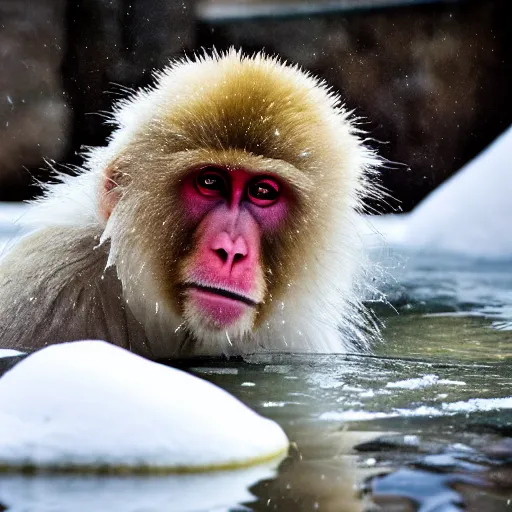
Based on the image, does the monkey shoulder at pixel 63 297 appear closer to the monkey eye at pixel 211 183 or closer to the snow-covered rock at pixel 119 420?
the monkey eye at pixel 211 183

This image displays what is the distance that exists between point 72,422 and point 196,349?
1.72m

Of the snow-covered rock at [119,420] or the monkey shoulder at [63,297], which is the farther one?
the monkey shoulder at [63,297]

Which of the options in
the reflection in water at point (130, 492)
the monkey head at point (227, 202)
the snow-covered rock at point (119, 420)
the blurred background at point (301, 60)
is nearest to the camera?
the reflection in water at point (130, 492)

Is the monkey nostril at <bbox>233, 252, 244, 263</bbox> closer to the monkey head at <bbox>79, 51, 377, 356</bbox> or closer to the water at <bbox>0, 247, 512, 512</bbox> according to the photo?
the monkey head at <bbox>79, 51, 377, 356</bbox>

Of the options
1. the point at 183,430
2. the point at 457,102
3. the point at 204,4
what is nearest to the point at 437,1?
the point at 457,102

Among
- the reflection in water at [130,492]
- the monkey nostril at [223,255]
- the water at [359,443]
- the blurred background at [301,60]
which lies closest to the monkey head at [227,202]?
the monkey nostril at [223,255]

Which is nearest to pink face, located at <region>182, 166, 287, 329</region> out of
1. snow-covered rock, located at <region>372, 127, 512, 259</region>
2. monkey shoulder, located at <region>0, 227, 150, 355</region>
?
monkey shoulder, located at <region>0, 227, 150, 355</region>

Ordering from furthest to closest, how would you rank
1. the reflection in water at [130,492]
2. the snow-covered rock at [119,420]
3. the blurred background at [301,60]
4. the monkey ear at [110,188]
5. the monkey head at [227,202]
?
the blurred background at [301,60]
the monkey ear at [110,188]
the monkey head at [227,202]
the snow-covered rock at [119,420]
the reflection in water at [130,492]

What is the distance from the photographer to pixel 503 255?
9.66 meters

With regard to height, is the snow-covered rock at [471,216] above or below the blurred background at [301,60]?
below

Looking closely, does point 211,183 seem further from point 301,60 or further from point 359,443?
point 301,60

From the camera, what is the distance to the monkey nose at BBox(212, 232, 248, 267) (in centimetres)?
365

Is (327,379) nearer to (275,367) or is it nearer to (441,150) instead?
(275,367)

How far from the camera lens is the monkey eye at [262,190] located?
3.94 meters
